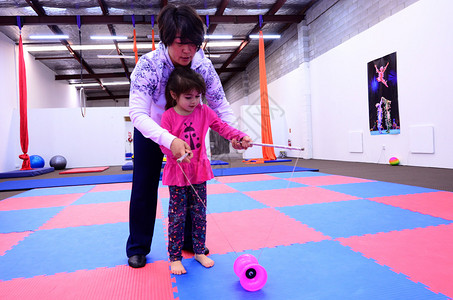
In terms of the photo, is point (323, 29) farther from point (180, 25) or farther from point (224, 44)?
point (180, 25)

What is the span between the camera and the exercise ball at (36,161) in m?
8.70

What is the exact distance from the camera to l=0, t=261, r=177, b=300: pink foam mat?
4.21 ft

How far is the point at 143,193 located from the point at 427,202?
2.53 metres

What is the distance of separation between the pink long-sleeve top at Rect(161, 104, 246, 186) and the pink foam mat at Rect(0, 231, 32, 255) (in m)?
1.31

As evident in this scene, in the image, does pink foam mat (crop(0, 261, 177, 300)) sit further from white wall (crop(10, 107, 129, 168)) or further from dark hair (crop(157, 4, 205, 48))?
white wall (crop(10, 107, 129, 168))

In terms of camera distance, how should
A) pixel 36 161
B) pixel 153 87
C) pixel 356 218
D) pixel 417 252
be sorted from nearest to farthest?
1. pixel 153 87
2. pixel 417 252
3. pixel 356 218
4. pixel 36 161

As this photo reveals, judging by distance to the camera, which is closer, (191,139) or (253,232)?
(191,139)

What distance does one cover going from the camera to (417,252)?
63.4 inches

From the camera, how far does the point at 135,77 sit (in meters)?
1.46

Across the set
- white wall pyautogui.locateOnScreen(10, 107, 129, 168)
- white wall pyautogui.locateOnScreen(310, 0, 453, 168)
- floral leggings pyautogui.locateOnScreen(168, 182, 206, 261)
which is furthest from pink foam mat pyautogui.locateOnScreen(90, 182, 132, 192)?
white wall pyautogui.locateOnScreen(10, 107, 129, 168)

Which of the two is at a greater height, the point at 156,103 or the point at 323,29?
the point at 323,29

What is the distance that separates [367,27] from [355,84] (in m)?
1.24

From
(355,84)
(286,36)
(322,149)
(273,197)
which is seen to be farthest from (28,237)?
(286,36)

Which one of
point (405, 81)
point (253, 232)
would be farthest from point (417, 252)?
point (405, 81)
